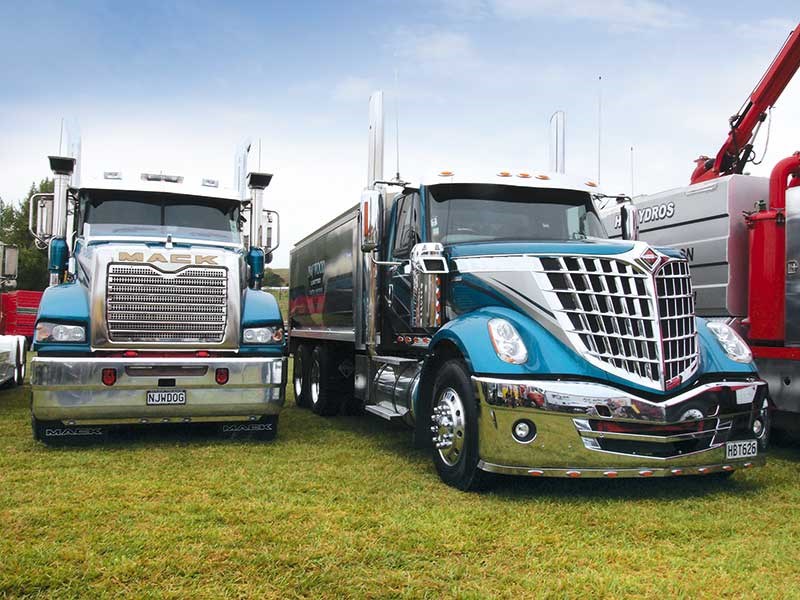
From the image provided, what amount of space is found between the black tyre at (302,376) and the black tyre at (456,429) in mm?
5599

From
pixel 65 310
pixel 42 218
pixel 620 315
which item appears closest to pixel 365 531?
pixel 620 315

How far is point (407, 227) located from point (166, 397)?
9.51ft

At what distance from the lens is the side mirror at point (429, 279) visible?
7004 mm

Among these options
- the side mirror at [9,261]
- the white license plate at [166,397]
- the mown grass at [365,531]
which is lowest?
the mown grass at [365,531]

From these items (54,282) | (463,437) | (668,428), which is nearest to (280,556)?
(463,437)

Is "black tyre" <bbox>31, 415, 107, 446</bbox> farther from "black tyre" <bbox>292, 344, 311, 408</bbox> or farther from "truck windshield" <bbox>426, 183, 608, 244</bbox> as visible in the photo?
"black tyre" <bbox>292, 344, 311, 408</bbox>

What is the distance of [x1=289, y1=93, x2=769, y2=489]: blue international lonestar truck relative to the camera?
5.71m

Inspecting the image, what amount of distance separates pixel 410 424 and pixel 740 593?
12.3ft

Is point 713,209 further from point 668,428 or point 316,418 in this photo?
point 316,418

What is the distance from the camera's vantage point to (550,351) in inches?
233

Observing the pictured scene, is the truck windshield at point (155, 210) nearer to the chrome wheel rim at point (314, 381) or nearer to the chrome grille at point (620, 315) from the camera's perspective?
the chrome wheel rim at point (314, 381)

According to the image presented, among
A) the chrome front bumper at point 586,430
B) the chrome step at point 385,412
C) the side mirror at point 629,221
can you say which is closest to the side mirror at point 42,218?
the chrome step at point 385,412

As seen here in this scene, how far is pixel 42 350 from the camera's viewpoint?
753 cm

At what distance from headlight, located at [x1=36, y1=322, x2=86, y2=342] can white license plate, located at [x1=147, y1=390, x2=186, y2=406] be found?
2.84 ft
